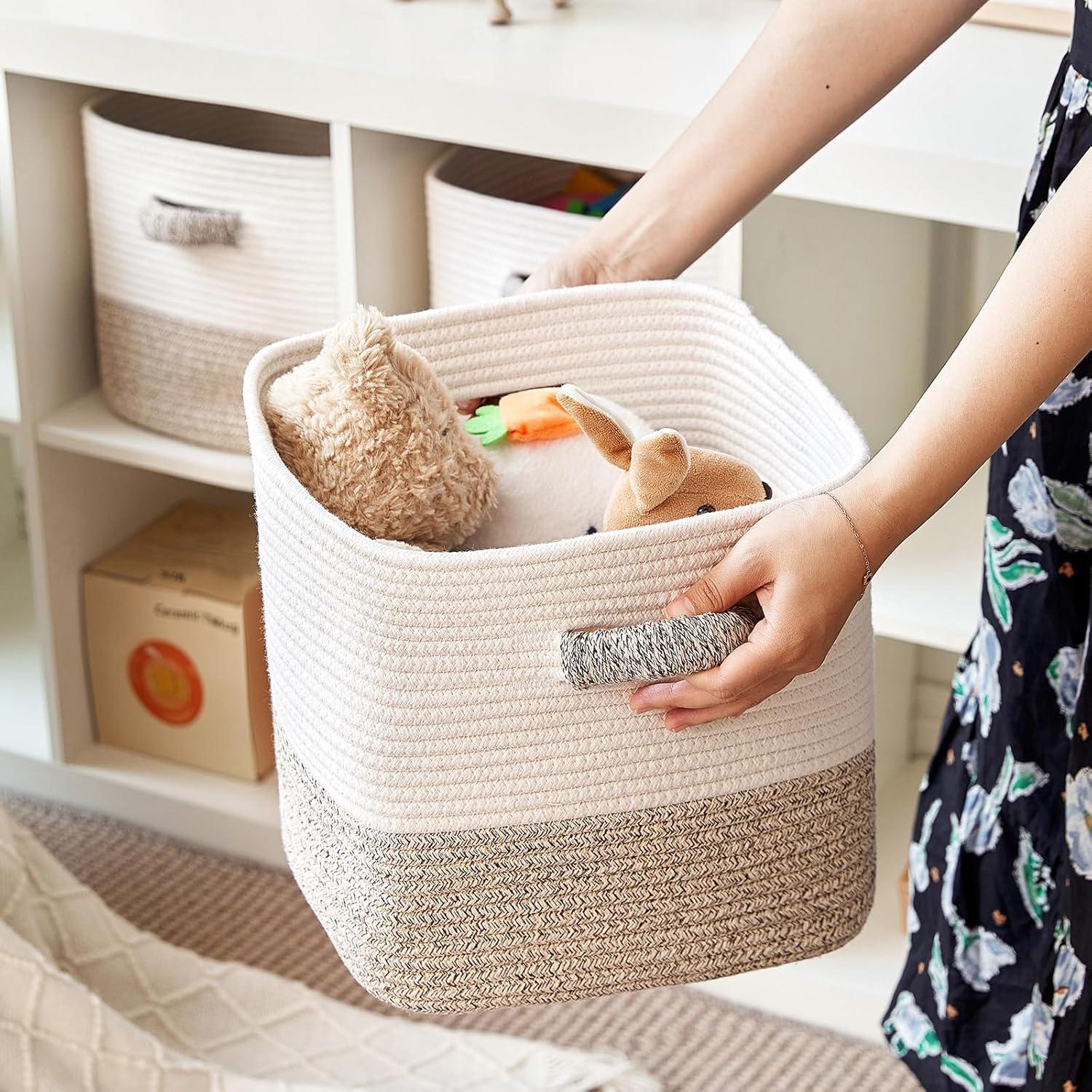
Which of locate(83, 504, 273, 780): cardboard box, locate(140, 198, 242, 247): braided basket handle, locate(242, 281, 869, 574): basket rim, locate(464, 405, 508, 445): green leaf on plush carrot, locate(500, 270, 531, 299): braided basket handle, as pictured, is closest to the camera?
locate(242, 281, 869, 574): basket rim

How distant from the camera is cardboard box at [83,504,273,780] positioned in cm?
161

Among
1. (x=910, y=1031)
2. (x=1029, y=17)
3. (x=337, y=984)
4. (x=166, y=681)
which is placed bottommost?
(x=337, y=984)

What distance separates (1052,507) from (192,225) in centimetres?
83

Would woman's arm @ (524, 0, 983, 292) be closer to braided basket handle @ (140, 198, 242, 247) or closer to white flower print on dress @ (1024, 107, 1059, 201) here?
white flower print on dress @ (1024, 107, 1059, 201)

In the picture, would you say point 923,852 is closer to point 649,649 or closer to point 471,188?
point 649,649

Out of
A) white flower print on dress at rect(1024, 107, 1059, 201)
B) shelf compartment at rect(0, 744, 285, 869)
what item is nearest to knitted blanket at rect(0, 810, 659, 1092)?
shelf compartment at rect(0, 744, 285, 869)

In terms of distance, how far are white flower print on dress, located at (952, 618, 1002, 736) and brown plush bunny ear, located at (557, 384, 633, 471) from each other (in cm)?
36

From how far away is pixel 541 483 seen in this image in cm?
82

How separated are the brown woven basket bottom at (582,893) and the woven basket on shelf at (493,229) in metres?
0.58

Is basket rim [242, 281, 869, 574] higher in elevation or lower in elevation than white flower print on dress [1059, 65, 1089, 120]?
lower

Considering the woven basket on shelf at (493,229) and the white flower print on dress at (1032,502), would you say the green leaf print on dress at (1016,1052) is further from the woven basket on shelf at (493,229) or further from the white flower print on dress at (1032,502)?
the woven basket on shelf at (493,229)

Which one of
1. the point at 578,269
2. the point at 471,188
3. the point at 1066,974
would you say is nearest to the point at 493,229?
the point at 471,188

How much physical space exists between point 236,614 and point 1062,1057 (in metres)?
0.93

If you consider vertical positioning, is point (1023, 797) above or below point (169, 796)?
above
